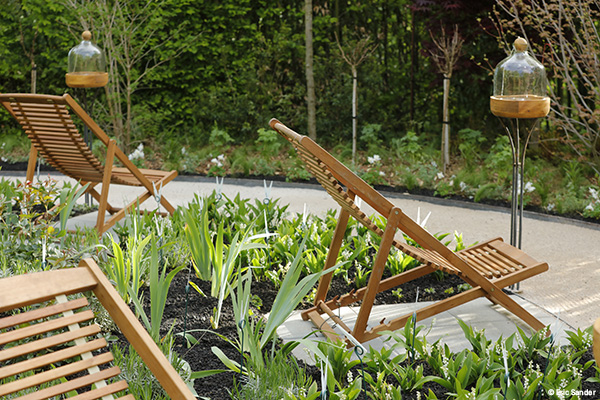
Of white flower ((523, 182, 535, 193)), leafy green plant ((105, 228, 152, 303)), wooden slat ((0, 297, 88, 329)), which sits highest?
wooden slat ((0, 297, 88, 329))

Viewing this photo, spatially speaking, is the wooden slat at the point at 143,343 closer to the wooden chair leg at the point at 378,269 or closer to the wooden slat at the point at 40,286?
the wooden slat at the point at 40,286

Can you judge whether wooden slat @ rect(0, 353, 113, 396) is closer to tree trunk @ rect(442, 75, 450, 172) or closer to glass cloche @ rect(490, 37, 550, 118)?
glass cloche @ rect(490, 37, 550, 118)

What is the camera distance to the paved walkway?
12.9 ft

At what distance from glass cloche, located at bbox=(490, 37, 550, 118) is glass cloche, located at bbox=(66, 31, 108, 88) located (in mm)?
3525

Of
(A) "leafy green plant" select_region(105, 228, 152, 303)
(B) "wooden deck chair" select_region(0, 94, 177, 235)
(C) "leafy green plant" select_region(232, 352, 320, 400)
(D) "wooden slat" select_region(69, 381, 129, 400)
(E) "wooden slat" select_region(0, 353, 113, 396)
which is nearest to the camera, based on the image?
(E) "wooden slat" select_region(0, 353, 113, 396)

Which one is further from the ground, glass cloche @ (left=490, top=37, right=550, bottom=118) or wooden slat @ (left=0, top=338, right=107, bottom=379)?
glass cloche @ (left=490, top=37, right=550, bottom=118)

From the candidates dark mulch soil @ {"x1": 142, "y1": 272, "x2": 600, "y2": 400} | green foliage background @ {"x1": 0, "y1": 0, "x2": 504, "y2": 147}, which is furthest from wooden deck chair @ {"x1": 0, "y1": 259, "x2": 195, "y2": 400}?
green foliage background @ {"x1": 0, "y1": 0, "x2": 504, "y2": 147}

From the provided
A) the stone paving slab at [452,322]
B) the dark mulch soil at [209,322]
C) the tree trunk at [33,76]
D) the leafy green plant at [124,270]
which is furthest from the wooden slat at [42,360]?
the tree trunk at [33,76]

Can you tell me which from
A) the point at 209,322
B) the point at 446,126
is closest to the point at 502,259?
the point at 209,322

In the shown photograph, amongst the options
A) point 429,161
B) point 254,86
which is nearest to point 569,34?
point 429,161

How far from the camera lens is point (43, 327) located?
6.81 feet

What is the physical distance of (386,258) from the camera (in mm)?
3109

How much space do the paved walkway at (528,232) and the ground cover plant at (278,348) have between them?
0.51 metres

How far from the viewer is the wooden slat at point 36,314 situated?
201cm
